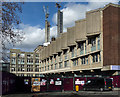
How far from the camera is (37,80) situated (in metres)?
33.0

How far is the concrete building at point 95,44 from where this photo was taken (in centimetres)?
4228

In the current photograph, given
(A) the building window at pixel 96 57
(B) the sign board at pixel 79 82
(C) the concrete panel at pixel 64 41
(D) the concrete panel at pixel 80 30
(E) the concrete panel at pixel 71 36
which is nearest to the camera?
(B) the sign board at pixel 79 82

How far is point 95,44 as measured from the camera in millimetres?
46812

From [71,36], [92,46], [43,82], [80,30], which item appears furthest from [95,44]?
[43,82]

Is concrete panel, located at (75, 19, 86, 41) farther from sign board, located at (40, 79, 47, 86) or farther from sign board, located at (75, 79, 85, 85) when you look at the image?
sign board, located at (40, 79, 47, 86)

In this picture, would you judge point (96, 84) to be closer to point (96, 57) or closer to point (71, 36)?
point (96, 57)

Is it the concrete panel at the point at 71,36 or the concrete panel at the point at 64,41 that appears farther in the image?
the concrete panel at the point at 64,41

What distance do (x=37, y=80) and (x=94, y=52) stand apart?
1837 centimetres

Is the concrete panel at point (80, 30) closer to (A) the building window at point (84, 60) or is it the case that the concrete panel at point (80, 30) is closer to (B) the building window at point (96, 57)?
(A) the building window at point (84, 60)

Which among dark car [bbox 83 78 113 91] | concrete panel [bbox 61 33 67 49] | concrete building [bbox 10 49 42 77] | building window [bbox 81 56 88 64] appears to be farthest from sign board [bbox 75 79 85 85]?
concrete building [bbox 10 49 42 77]

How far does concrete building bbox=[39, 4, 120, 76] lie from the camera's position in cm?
4228

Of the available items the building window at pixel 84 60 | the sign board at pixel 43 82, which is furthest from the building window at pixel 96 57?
the sign board at pixel 43 82

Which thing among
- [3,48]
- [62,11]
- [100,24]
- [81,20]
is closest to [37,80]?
[3,48]

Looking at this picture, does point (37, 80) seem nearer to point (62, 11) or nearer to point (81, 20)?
point (81, 20)
